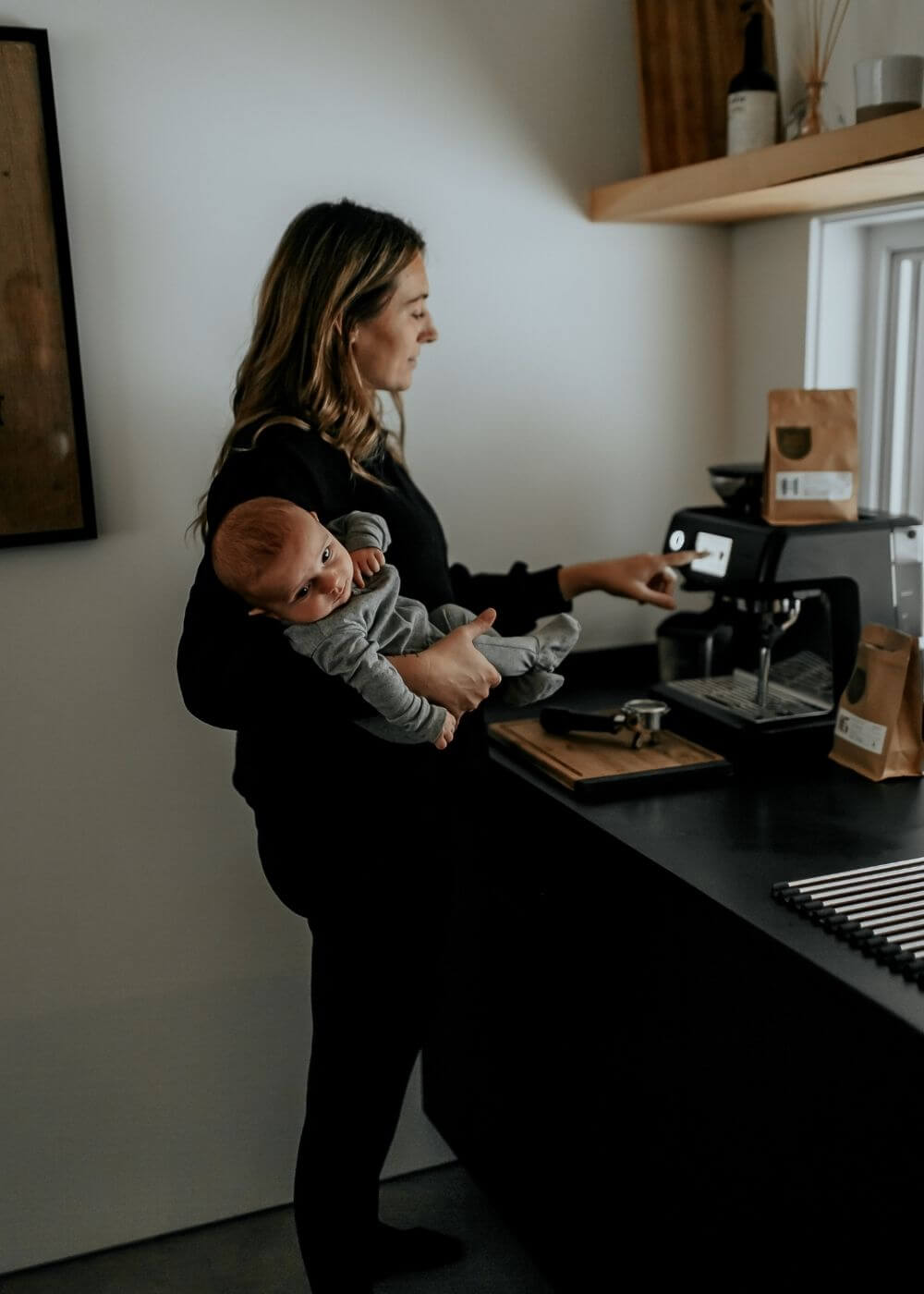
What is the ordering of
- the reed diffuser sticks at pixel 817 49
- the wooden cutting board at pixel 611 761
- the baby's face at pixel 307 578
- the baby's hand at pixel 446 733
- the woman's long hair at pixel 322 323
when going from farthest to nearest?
the reed diffuser sticks at pixel 817 49, the wooden cutting board at pixel 611 761, the woman's long hair at pixel 322 323, the baby's hand at pixel 446 733, the baby's face at pixel 307 578

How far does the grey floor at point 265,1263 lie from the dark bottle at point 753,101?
1910 mm

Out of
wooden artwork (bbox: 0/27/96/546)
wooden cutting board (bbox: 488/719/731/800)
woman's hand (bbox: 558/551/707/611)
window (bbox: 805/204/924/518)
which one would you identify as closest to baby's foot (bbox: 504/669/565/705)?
wooden cutting board (bbox: 488/719/731/800)

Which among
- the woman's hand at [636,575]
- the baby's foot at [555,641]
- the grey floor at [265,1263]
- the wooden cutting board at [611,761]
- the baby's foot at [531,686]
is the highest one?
the woman's hand at [636,575]

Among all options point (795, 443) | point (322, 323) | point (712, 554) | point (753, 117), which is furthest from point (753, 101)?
point (322, 323)

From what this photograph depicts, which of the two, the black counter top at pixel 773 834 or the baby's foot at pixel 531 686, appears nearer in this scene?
the black counter top at pixel 773 834

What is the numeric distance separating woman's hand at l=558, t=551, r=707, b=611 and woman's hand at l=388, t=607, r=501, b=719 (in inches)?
15.0

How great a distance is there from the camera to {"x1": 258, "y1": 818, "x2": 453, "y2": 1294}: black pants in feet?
5.37

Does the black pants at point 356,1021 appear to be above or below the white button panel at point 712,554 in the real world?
below

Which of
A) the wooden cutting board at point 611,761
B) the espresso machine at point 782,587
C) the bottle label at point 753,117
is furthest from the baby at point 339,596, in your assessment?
the bottle label at point 753,117

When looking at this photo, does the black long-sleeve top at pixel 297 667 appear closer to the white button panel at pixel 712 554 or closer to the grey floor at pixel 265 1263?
the white button panel at pixel 712 554

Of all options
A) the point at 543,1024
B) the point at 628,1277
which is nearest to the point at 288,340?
the point at 543,1024

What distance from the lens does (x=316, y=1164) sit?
5.70ft

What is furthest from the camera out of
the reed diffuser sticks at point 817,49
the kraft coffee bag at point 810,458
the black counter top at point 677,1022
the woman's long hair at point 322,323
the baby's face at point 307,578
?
the reed diffuser sticks at point 817,49

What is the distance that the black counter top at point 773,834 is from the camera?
1.28 meters
